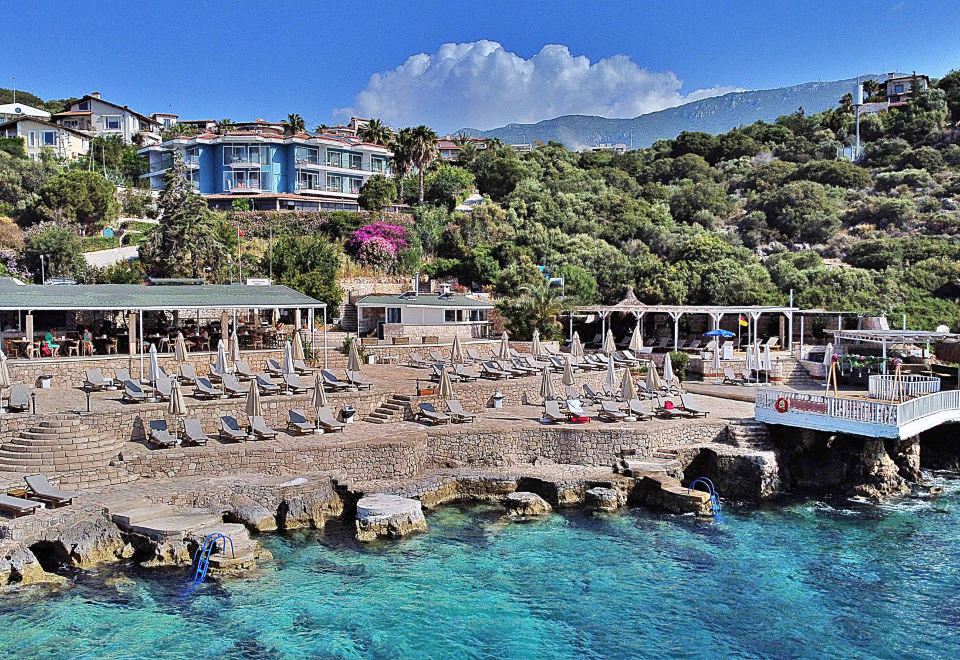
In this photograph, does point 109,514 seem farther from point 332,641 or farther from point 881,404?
point 881,404

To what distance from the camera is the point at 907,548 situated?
1722 centimetres

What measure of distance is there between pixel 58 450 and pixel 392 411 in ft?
29.3

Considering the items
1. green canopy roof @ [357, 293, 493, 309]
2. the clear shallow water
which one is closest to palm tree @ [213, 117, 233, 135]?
green canopy roof @ [357, 293, 493, 309]

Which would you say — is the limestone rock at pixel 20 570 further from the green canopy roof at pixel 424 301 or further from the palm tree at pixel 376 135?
the palm tree at pixel 376 135

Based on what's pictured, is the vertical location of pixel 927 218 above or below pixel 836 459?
above

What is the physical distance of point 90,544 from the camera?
14992 millimetres

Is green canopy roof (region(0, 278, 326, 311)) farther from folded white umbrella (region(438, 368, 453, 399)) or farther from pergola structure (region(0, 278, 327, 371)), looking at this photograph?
folded white umbrella (region(438, 368, 453, 399))

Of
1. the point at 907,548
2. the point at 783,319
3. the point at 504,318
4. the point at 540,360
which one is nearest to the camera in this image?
the point at 907,548

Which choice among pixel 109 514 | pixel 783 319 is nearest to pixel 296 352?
pixel 109 514

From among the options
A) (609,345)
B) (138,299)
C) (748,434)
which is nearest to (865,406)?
(748,434)

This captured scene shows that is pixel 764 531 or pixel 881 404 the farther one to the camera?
pixel 881 404

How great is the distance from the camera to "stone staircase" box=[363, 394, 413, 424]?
75.4 feet

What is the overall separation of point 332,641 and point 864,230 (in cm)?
5870

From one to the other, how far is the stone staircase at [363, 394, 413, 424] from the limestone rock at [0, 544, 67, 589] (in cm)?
996
